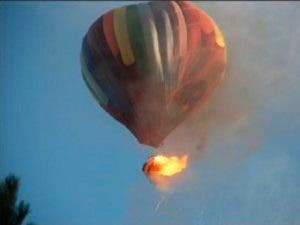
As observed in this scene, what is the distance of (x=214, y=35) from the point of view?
18953 millimetres

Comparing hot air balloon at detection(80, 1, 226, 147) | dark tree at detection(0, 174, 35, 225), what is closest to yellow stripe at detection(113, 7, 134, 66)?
hot air balloon at detection(80, 1, 226, 147)

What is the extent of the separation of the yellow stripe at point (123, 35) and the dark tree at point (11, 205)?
171 inches

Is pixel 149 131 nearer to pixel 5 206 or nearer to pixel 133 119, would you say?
pixel 133 119

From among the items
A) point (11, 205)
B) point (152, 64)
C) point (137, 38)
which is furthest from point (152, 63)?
point (11, 205)

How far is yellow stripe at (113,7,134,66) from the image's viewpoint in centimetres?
1828

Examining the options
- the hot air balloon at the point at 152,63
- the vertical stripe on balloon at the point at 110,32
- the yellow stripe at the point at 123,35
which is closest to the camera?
the hot air balloon at the point at 152,63

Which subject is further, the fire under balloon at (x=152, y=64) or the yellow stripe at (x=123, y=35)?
the yellow stripe at (x=123, y=35)

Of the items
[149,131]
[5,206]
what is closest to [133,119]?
[149,131]

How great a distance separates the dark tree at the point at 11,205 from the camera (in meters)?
14.7

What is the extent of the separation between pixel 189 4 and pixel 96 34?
1982 mm

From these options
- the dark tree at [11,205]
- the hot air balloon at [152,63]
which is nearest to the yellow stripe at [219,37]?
the hot air balloon at [152,63]

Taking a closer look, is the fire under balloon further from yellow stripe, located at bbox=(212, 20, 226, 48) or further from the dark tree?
the dark tree

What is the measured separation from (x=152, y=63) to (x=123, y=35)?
864 millimetres

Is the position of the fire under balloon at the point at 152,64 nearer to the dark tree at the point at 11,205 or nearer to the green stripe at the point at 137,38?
the green stripe at the point at 137,38
